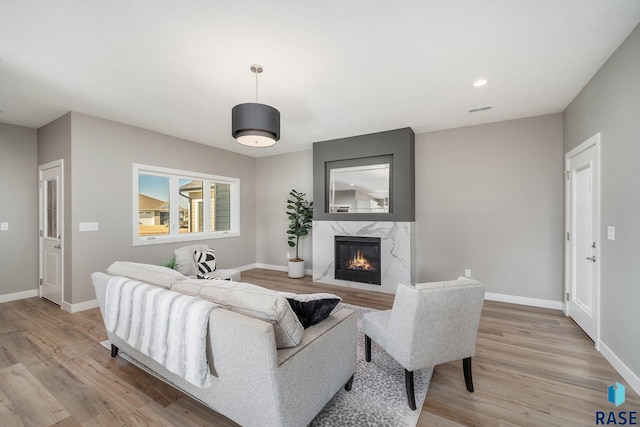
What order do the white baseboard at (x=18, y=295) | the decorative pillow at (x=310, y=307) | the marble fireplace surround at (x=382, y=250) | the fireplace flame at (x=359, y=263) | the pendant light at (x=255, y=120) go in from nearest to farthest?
the decorative pillow at (x=310, y=307) → the pendant light at (x=255, y=120) → the white baseboard at (x=18, y=295) → the marble fireplace surround at (x=382, y=250) → the fireplace flame at (x=359, y=263)

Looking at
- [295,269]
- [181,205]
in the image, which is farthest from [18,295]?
[295,269]

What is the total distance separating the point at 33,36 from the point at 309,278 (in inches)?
189

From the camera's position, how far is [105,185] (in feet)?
12.7

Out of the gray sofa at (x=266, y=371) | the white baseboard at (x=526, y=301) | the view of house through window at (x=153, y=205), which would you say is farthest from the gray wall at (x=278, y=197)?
the gray sofa at (x=266, y=371)

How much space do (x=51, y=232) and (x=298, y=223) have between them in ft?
13.2

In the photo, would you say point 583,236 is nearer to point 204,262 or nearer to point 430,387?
point 430,387

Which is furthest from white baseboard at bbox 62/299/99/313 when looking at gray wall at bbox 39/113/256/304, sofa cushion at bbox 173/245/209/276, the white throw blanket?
the white throw blanket

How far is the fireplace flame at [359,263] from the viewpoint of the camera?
4.68 metres

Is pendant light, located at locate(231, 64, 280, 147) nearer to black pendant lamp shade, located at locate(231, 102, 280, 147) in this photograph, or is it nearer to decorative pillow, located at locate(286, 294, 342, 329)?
black pendant lamp shade, located at locate(231, 102, 280, 147)

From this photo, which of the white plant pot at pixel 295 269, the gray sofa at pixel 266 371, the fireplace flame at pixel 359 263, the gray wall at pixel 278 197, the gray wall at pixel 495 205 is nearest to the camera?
the gray sofa at pixel 266 371

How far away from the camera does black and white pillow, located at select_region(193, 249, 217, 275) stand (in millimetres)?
3820

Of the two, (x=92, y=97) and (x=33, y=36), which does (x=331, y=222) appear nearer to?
(x=92, y=97)

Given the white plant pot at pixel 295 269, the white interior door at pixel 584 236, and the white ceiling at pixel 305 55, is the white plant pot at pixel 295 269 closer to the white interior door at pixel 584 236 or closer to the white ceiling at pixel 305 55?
the white ceiling at pixel 305 55

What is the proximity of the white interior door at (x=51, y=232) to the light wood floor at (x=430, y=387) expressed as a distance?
88 cm
